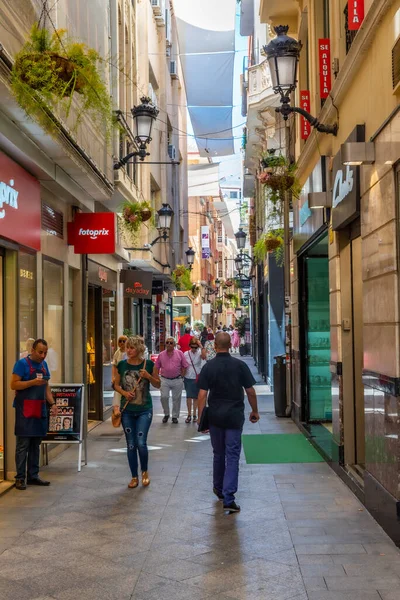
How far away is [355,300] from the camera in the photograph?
9625mm

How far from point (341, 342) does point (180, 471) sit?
2.76m

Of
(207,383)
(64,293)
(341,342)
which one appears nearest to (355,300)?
(341,342)

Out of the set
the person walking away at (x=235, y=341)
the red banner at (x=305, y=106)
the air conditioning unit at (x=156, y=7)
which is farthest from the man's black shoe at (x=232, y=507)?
the person walking away at (x=235, y=341)

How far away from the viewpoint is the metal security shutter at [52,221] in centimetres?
1145

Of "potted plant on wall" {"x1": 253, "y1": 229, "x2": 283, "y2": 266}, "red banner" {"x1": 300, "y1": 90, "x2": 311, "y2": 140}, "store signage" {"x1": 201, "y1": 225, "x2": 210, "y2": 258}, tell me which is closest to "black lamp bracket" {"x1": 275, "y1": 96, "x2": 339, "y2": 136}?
"red banner" {"x1": 300, "y1": 90, "x2": 311, "y2": 140}

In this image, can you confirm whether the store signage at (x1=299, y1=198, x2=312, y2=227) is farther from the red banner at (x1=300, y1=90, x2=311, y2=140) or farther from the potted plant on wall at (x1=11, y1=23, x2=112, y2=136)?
the potted plant on wall at (x1=11, y1=23, x2=112, y2=136)

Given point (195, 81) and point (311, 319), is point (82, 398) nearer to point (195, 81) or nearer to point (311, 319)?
point (311, 319)

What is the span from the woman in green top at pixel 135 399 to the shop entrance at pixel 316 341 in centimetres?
509

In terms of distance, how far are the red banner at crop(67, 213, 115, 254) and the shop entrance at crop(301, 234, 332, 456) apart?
362 centimetres

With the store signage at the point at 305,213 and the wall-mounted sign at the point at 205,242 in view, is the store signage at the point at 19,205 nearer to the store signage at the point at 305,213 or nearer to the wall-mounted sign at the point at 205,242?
the store signage at the point at 305,213

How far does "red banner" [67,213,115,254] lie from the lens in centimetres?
1292

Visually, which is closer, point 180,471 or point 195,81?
point 180,471

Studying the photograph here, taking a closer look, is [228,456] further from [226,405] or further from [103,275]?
[103,275]

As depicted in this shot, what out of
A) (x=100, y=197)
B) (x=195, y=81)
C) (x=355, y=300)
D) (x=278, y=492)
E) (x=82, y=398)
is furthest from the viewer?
(x=195, y=81)
